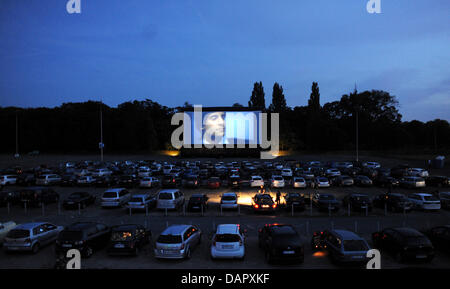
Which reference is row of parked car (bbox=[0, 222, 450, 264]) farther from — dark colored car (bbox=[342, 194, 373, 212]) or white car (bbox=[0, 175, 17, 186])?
white car (bbox=[0, 175, 17, 186])

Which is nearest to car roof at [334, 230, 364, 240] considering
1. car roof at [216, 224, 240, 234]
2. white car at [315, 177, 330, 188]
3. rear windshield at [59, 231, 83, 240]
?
car roof at [216, 224, 240, 234]

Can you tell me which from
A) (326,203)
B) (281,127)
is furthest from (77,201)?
(281,127)

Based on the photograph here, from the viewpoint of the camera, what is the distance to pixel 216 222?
15.6 m

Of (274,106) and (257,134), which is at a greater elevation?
(274,106)

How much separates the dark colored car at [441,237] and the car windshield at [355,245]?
150 inches

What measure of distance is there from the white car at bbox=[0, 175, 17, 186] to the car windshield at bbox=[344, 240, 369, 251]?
32.5 metres

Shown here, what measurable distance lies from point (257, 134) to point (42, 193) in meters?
34.0

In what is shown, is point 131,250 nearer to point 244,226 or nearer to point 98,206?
point 244,226

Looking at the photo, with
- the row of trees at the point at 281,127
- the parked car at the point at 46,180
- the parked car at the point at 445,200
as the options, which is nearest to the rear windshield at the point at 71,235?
the parked car at the point at 445,200

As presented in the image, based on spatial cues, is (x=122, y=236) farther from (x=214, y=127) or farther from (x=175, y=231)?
(x=214, y=127)

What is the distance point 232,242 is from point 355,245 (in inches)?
156

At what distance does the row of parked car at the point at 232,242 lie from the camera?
939 centimetres
